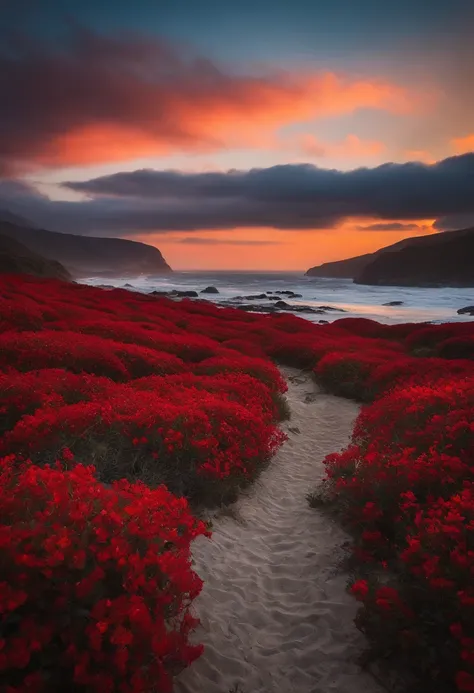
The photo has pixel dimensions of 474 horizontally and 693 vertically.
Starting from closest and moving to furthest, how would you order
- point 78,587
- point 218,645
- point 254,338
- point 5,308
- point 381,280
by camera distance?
1. point 78,587
2. point 218,645
3. point 5,308
4. point 254,338
5. point 381,280

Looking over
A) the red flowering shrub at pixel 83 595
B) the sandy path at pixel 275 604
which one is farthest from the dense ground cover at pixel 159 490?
the sandy path at pixel 275 604

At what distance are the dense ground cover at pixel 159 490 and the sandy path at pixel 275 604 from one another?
43 cm

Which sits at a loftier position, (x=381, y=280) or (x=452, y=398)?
(x=381, y=280)

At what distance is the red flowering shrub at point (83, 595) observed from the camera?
3.31m

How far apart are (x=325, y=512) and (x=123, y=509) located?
Answer: 4.77m

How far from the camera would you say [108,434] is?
27.2 feet

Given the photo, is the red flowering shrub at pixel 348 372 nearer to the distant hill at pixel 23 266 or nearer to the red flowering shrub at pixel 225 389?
the red flowering shrub at pixel 225 389

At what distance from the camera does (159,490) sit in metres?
5.34

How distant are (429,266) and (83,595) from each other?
14126 cm

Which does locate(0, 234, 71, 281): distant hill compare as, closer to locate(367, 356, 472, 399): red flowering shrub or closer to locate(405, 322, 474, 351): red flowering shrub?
locate(405, 322, 474, 351): red flowering shrub

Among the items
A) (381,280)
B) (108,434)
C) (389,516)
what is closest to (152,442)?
(108,434)

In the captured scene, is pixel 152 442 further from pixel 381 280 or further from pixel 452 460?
pixel 381 280

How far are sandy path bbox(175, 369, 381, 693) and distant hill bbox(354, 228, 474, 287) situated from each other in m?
125

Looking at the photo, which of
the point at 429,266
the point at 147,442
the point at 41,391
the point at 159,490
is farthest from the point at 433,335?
the point at 429,266
